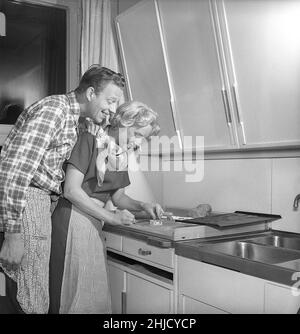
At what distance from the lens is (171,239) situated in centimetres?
160

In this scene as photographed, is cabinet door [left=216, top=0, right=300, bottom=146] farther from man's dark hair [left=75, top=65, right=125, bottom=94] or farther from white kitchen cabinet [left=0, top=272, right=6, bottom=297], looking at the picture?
white kitchen cabinet [left=0, top=272, right=6, bottom=297]

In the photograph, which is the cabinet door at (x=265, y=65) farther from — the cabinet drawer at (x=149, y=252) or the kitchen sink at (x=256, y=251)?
the cabinet drawer at (x=149, y=252)

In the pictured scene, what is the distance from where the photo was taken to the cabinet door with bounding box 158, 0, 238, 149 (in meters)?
1.83

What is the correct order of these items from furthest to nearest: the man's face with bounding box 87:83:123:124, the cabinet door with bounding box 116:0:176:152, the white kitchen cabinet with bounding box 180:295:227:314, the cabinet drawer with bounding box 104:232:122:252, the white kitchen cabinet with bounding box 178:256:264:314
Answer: the cabinet door with bounding box 116:0:176:152, the cabinet drawer with bounding box 104:232:122:252, the man's face with bounding box 87:83:123:124, the white kitchen cabinet with bounding box 180:295:227:314, the white kitchen cabinet with bounding box 178:256:264:314

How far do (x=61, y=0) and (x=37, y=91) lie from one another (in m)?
0.57

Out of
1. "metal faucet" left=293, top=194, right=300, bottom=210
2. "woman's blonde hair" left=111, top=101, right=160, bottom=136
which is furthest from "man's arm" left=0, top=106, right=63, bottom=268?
"metal faucet" left=293, top=194, right=300, bottom=210

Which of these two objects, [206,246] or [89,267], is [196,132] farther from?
[89,267]

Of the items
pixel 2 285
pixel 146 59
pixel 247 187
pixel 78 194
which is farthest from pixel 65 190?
pixel 146 59

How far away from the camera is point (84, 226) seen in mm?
1600

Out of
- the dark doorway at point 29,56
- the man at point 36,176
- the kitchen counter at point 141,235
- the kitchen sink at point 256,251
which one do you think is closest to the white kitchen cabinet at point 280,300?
the kitchen sink at point 256,251

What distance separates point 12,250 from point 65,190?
311 millimetres

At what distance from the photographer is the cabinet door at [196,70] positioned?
1.83m

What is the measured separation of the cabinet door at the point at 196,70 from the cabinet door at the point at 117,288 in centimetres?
74
